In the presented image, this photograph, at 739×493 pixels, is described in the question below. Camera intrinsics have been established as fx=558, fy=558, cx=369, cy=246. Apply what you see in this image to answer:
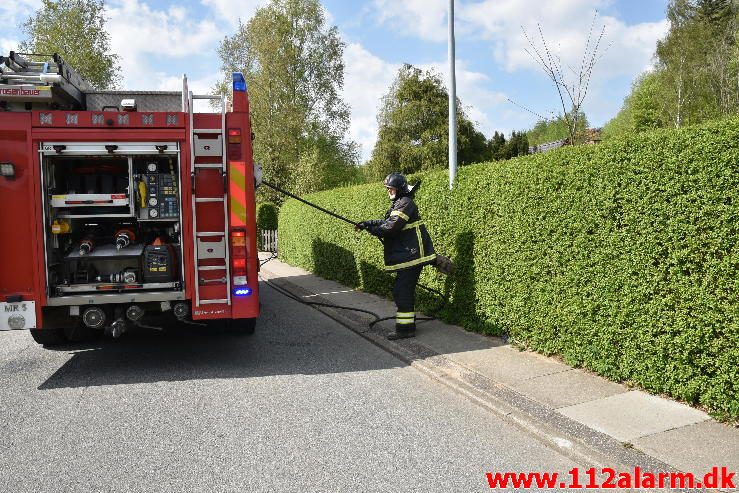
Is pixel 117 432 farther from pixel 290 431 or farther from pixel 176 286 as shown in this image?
pixel 176 286

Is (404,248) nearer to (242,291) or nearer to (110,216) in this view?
(242,291)

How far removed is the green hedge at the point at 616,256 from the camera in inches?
155

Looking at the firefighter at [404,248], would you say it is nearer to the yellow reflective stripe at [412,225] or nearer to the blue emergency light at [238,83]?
the yellow reflective stripe at [412,225]

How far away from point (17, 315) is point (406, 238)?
13.8 ft

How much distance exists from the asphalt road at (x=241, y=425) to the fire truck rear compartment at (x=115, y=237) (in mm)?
797

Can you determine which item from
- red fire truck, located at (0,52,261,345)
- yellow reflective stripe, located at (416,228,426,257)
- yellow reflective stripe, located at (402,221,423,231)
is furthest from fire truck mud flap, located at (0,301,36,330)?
yellow reflective stripe, located at (416,228,426,257)

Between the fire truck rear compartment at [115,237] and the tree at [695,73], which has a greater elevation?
the tree at [695,73]

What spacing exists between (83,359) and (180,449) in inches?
124

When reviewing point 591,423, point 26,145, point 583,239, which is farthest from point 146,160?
point 591,423

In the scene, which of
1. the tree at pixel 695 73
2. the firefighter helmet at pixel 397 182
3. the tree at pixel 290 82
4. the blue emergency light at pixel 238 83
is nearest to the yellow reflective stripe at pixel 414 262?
the firefighter helmet at pixel 397 182

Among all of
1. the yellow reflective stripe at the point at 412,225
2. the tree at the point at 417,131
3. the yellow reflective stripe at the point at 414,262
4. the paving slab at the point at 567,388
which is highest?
the tree at the point at 417,131

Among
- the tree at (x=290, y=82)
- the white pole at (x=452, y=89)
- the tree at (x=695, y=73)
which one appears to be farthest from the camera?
the tree at (x=290, y=82)

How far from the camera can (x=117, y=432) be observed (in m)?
4.23

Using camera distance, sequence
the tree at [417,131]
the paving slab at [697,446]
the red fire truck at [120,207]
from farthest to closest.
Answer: the tree at [417,131], the red fire truck at [120,207], the paving slab at [697,446]
